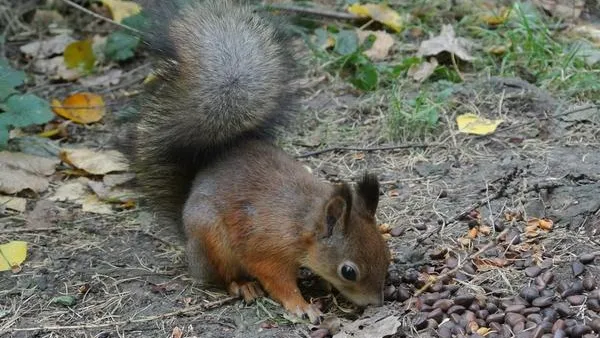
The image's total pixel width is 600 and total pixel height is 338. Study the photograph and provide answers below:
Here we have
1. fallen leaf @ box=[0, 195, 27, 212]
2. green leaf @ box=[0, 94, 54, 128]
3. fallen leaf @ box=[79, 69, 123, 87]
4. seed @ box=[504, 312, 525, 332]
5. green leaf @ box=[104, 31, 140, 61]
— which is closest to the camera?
seed @ box=[504, 312, 525, 332]

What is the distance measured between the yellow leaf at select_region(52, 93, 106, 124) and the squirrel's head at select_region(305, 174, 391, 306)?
75.4 inches

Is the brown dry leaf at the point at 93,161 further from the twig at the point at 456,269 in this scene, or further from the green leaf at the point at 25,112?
the twig at the point at 456,269

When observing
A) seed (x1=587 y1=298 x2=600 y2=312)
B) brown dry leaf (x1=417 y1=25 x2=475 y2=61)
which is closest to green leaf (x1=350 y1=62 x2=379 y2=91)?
brown dry leaf (x1=417 y1=25 x2=475 y2=61)

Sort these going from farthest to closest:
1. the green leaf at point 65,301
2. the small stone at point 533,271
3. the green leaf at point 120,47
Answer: the green leaf at point 120,47 → the green leaf at point 65,301 → the small stone at point 533,271

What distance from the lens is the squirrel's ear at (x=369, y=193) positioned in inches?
108

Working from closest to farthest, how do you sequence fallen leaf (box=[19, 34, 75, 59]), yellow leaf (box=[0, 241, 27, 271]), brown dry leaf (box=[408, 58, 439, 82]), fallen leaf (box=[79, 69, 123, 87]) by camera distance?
yellow leaf (box=[0, 241, 27, 271]) < brown dry leaf (box=[408, 58, 439, 82]) < fallen leaf (box=[79, 69, 123, 87]) < fallen leaf (box=[19, 34, 75, 59])

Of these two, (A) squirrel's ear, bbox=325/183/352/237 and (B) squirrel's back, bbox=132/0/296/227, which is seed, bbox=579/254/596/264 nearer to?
(A) squirrel's ear, bbox=325/183/352/237

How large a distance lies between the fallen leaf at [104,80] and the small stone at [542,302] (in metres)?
2.81

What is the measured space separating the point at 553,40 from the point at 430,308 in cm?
223

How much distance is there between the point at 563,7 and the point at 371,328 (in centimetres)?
286

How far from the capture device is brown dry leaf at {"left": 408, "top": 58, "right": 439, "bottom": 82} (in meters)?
4.29

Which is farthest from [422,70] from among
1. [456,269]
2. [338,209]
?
[338,209]

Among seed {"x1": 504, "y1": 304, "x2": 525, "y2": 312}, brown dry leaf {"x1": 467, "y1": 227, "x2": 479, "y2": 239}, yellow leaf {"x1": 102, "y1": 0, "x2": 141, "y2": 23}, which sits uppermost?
seed {"x1": 504, "y1": 304, "x2": 525, "y2": 312}

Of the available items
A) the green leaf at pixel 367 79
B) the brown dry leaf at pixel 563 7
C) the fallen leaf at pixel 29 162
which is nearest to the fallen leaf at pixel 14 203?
the fallen leaf at pixel 29 162
